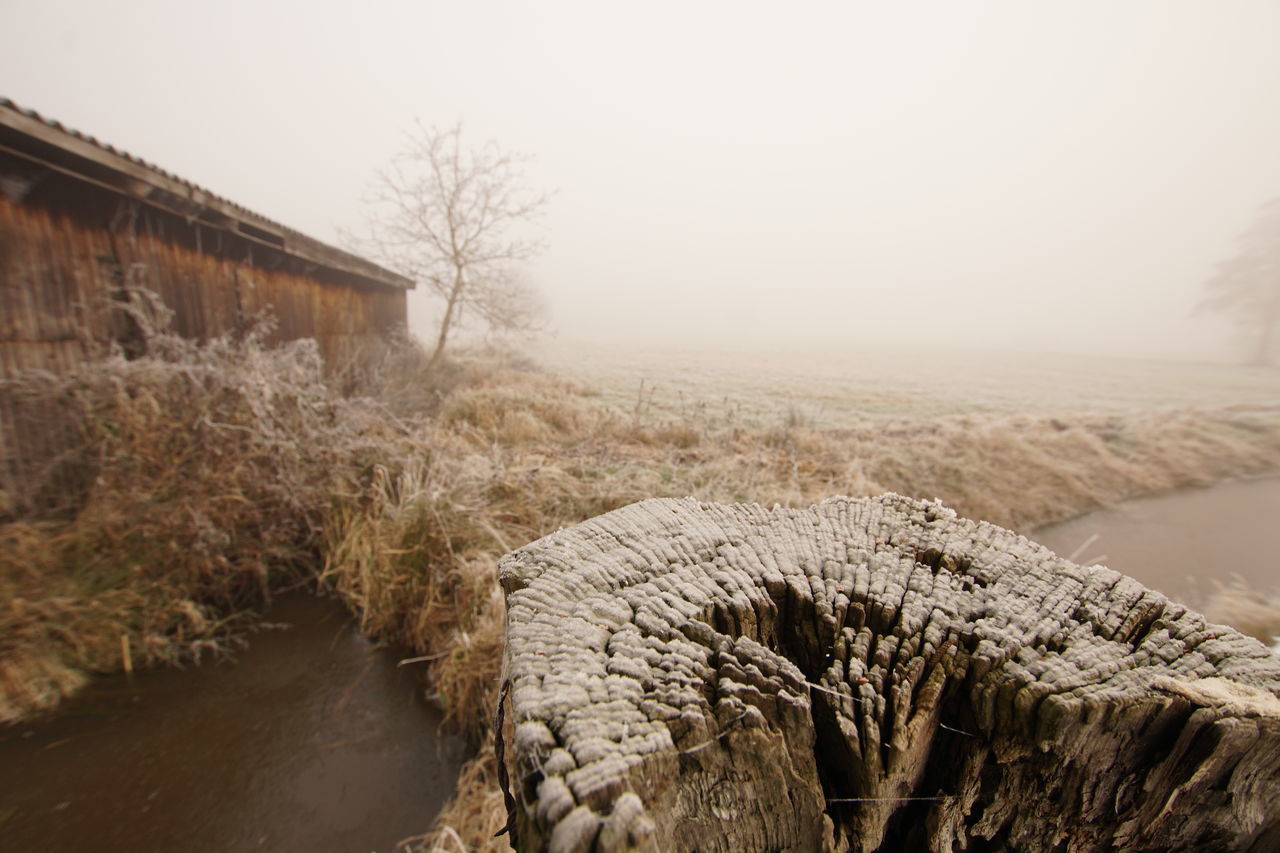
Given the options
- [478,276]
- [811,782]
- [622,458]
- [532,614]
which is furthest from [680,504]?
[478,276]

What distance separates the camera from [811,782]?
74cm

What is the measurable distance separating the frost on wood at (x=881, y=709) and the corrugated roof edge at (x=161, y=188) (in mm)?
4923

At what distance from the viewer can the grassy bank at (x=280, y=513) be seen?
289 centimetres

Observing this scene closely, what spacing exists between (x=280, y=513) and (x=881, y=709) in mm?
4341

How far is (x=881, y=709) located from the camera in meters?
0.73

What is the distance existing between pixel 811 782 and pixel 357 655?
363 cm

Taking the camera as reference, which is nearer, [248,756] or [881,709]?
[881,709]

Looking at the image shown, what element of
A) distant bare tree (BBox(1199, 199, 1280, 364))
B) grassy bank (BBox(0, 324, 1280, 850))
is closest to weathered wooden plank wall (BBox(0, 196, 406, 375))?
grassy bank (BBox(0, 324, 1280, 850))

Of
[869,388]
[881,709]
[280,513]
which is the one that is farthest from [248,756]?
[869,388]

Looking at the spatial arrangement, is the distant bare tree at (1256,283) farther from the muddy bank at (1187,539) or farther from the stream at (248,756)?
the stream at (248,756)

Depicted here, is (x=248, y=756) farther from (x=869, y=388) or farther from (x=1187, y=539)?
(x=869, y=388)

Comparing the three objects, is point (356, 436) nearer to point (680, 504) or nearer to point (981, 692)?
point (680, 504)

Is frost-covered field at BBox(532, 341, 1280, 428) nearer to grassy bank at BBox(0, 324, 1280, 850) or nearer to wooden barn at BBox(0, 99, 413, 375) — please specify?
grassy bank at BBox(0, 324, 1280, 850)

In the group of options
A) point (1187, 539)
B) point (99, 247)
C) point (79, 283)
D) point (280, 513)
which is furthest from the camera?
point (1187, 539)
